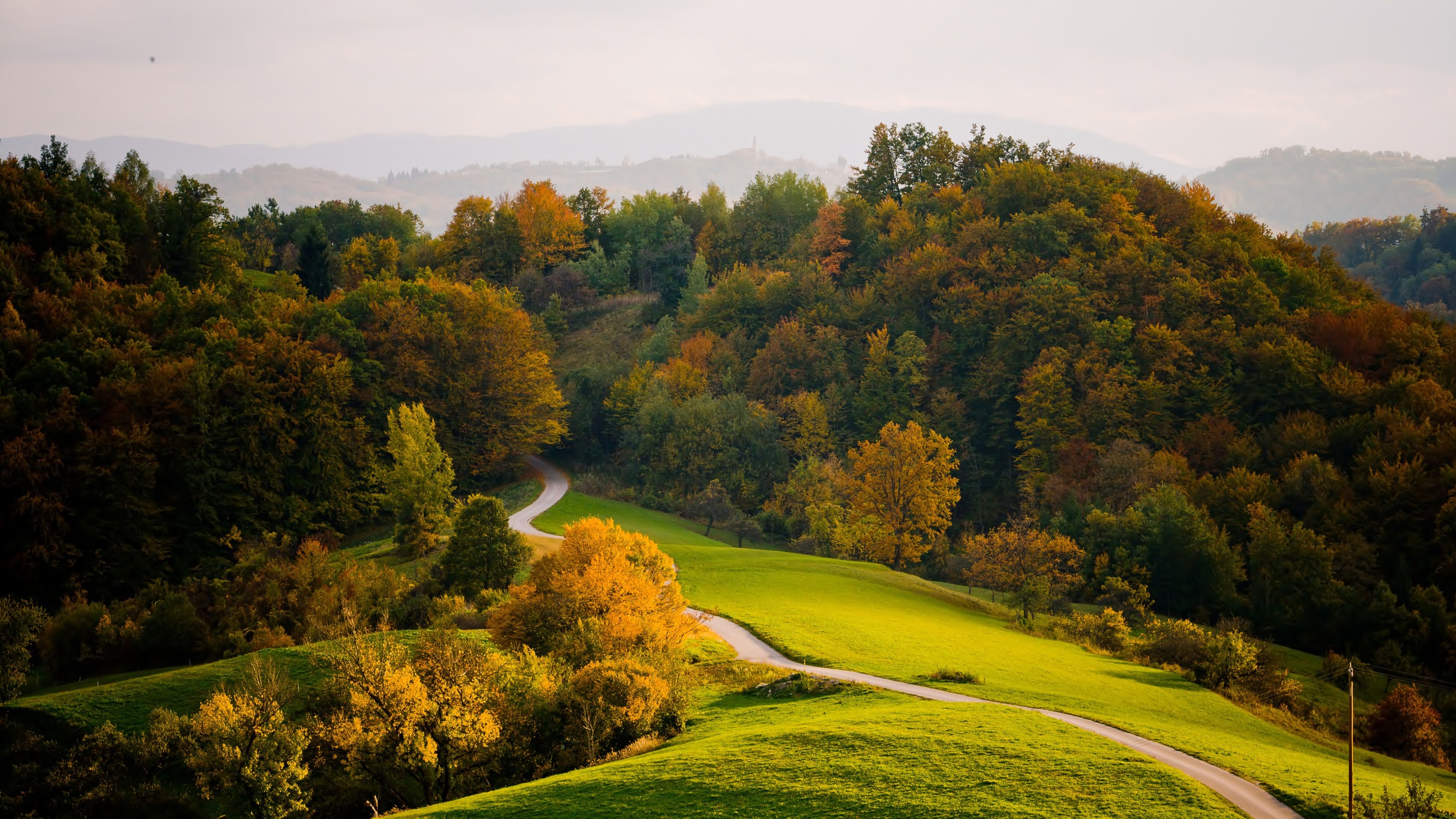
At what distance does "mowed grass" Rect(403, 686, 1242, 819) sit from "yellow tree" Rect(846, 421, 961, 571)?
123 feet

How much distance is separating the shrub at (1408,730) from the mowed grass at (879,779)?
18182mm

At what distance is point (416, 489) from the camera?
51000 mm

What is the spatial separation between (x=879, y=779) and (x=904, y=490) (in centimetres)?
4409

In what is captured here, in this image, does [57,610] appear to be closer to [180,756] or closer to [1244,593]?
[180,756]

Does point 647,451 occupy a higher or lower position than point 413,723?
lower

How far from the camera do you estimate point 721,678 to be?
107ft

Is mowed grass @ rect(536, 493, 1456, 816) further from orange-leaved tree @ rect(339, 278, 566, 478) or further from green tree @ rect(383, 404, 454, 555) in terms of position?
orange-leaved tree @ rect(339, 278, 566, 478)

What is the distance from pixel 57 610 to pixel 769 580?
39685 millimetres

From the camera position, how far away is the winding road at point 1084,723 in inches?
758

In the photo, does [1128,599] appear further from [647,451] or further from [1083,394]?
[647,451]

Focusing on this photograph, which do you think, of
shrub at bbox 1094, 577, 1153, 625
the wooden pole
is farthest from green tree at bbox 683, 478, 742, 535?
the wooden pole

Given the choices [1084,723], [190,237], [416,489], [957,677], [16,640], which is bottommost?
[16,640]

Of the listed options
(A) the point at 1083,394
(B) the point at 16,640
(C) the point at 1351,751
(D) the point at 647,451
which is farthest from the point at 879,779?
(A) the point at 1083,394

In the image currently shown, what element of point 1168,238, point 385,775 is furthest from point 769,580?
point 1168,238
